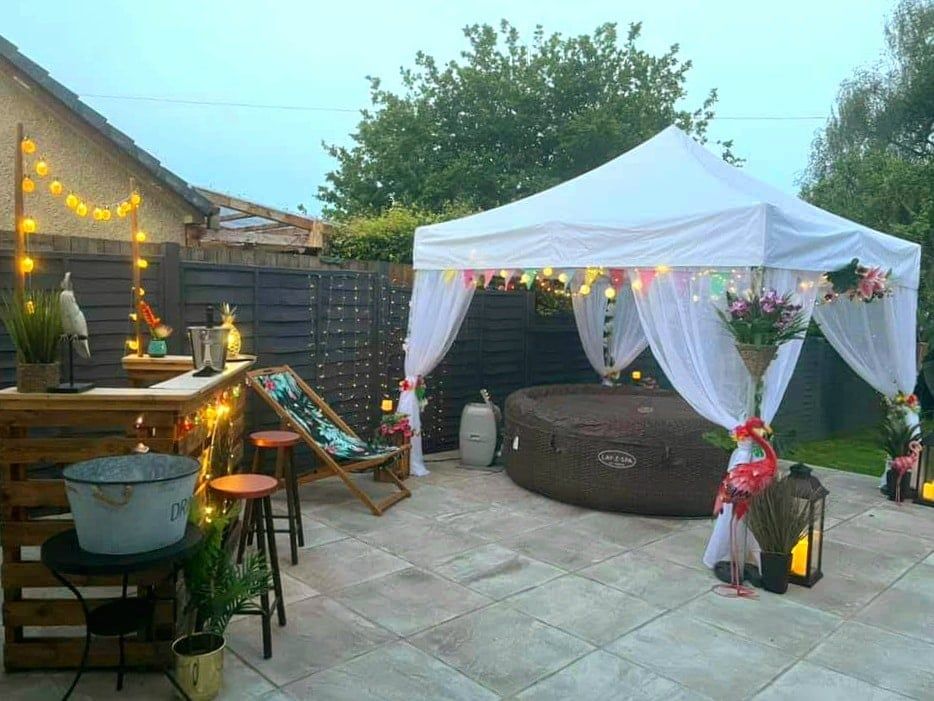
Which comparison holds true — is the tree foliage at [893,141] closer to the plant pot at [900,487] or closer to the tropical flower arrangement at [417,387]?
the plant pot at [900,487]

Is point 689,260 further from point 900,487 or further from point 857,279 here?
point 900,487

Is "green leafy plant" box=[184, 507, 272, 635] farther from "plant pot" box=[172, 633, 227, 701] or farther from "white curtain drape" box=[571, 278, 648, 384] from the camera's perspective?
"white curtain drape" box=[571, 278, 648, 384]

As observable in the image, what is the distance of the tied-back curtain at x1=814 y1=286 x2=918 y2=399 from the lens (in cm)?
556

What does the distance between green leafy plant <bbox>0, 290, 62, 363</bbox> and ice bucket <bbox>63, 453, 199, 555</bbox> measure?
535mm

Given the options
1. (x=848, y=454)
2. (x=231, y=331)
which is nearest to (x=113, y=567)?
(x=231, y=331)

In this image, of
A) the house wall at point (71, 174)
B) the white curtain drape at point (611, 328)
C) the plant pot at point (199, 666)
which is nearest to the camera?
the plant pot at point (199, 666)

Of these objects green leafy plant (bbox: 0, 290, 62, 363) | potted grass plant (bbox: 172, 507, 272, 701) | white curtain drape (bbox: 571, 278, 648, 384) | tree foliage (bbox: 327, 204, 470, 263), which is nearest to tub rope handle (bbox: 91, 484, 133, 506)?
potted grass plant (bbox: 172, 507, 272, 701)

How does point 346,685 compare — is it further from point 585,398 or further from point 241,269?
point 585,398

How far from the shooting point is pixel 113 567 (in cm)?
225

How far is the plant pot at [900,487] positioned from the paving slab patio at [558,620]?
740 mm

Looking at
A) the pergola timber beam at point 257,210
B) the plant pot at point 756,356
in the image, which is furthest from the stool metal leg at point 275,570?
the pergola timber beam at point 257,210

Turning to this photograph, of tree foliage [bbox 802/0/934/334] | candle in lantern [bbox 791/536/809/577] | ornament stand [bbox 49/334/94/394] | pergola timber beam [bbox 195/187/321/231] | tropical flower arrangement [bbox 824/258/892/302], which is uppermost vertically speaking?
tree foliage [bbox 802/0/934/334]

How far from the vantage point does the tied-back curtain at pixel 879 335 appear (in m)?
5.56

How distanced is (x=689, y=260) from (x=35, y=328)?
3.30 metres
